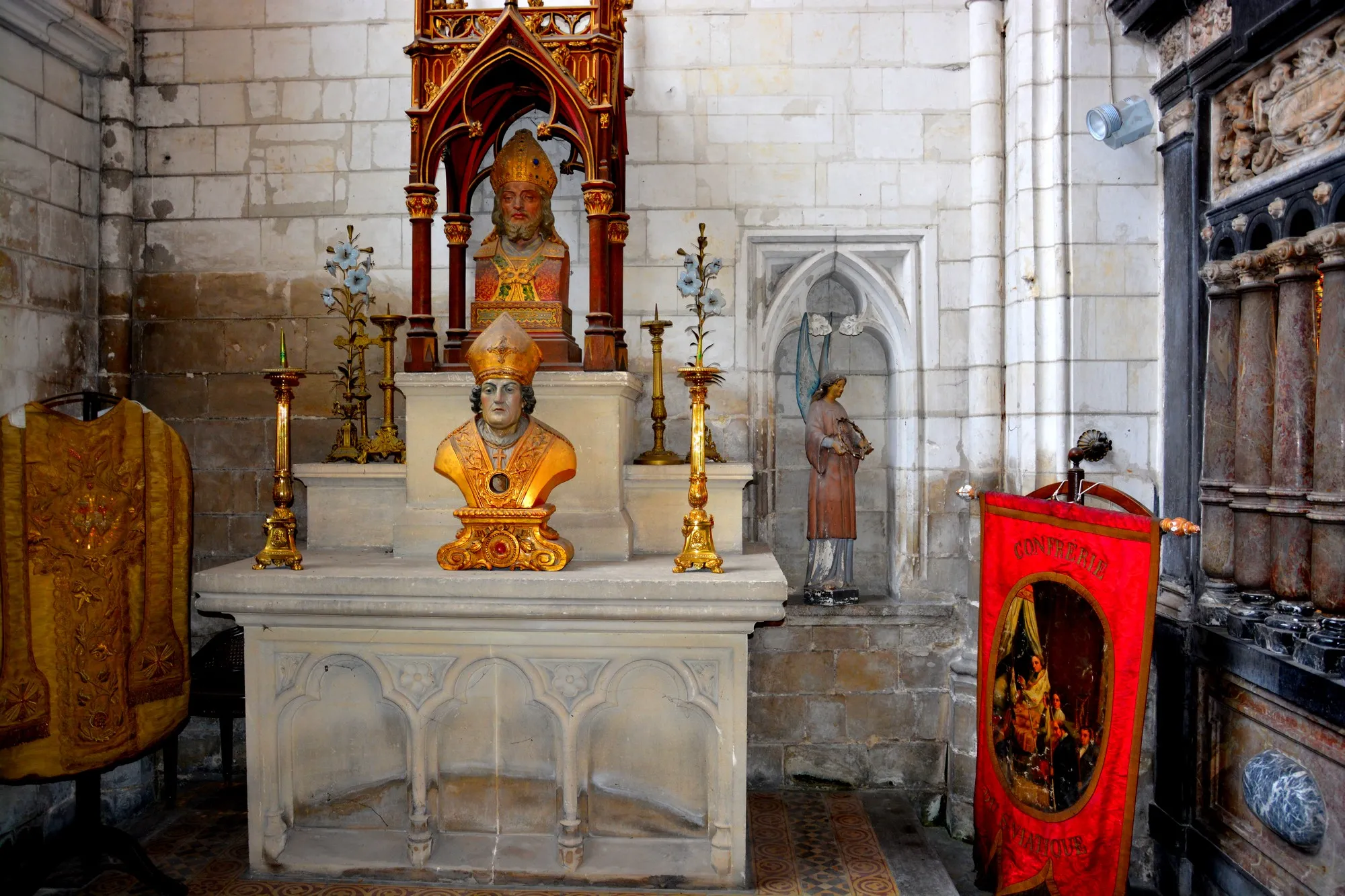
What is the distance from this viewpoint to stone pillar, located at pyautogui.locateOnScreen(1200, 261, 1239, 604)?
3932 millimetres

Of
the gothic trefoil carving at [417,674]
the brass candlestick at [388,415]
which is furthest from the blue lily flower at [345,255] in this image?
the gothic trefoil carving at [417,674]

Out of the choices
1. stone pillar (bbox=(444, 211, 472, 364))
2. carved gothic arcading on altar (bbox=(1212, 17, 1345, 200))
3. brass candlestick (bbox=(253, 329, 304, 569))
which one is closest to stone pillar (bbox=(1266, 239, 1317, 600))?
carved gothic arcading on altar (bbox=(1212, 17, 1345, 200))

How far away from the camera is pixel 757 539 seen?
5.32 meters

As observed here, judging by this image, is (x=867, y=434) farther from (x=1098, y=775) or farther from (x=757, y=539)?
(x=1098, y=775)

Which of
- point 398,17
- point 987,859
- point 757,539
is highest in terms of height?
point 398,17

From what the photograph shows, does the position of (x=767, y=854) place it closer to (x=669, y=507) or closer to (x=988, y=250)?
(x=669, y=507)

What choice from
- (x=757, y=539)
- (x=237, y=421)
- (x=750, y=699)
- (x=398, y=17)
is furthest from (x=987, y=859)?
(x=398, y=17)

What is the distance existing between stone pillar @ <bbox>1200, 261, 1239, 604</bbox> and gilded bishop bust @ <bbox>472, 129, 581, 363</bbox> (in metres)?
2.82

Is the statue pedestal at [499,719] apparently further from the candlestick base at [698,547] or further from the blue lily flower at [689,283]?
the blue lily flower at [689,283]

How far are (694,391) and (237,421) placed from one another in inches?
115

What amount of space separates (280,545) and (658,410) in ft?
6.12

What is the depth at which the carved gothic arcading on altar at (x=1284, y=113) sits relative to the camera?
132 inches

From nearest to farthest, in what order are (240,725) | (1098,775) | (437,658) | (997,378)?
(1098,775), (437,658), (997,378), (240,725)

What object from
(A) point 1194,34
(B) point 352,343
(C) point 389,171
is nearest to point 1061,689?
(A) point 1194,34
